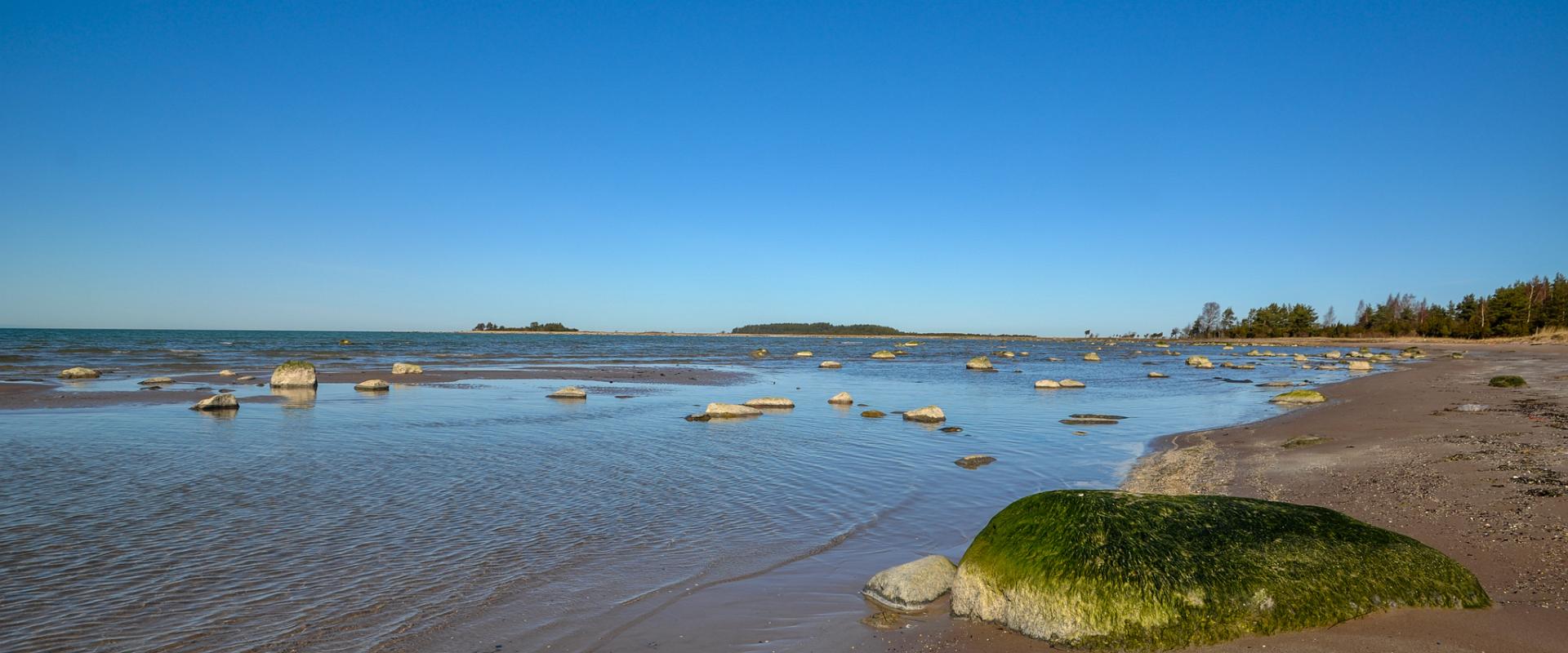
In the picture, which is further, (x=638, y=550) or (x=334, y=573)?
(x=638, y=550)

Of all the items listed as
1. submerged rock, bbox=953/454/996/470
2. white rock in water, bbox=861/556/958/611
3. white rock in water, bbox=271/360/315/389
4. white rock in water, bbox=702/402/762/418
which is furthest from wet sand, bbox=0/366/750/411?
white rock in water, bbox=861/556/958/611

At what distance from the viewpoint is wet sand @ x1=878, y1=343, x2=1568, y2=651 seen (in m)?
5.83

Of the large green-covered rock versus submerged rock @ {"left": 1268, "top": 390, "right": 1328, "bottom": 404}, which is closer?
the large green-covered rock

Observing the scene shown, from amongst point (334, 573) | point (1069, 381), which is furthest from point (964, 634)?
point (1069, 381)

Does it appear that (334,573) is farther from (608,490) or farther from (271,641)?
(608,490)

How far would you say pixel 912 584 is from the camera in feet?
23.1

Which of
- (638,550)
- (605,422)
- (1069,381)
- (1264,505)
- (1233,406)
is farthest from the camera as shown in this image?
(1069,381)

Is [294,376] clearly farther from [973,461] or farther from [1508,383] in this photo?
[1508,383]

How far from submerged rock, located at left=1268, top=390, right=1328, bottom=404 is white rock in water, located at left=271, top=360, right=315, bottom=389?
38.3 metres

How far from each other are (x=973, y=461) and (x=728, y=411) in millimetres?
9592

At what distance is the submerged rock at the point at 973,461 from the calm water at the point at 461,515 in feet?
1.40

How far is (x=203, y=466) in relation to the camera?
524 inches

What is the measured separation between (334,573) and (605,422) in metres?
13.6

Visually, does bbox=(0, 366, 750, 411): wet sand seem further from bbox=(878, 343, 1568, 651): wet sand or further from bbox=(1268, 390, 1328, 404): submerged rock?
bbox=(1268, 390, 1328, 404): submerged rock
